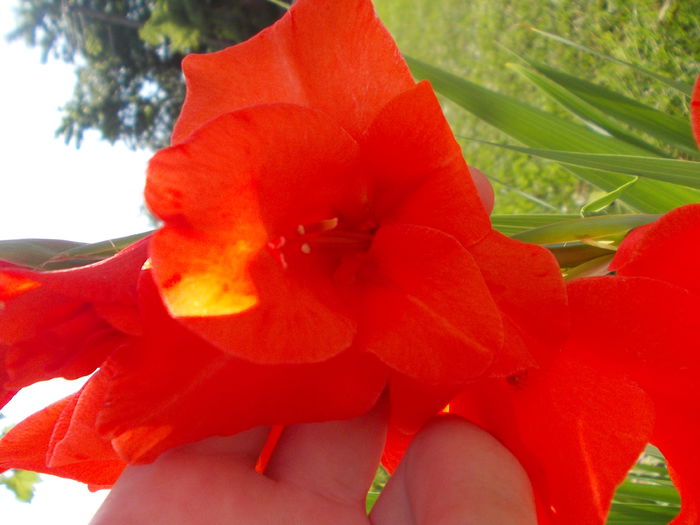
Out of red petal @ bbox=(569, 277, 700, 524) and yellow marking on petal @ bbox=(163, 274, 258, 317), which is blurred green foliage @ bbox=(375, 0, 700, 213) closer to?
red petal @ bbox=(569, 277, 700, 524)

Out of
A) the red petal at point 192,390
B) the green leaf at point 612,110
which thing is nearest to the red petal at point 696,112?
the red petal at point 192,390

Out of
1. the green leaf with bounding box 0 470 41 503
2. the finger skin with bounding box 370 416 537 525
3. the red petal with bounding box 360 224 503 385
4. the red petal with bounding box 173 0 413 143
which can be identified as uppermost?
the red petal with bounding box 173 0 413 143

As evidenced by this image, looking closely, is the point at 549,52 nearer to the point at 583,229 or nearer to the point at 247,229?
the point at 583,229

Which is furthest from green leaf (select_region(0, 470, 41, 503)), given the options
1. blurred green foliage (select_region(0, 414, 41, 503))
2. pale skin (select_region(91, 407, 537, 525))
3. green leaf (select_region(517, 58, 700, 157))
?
green leaf (select_region(517, 58, 700, 157))

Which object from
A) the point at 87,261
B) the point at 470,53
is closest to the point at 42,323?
the point at 87,261

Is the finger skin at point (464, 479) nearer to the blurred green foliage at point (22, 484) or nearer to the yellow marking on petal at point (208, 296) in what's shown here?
the yellow marking on petal at point (208, 296)

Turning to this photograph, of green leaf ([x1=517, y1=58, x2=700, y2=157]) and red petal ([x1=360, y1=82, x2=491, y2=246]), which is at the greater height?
red petal ([x1=360, y1=82, x2=491, y2=246])
